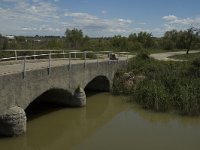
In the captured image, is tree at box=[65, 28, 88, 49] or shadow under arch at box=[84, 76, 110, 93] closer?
shadow under arch at box=[84, 76, 110, 93]

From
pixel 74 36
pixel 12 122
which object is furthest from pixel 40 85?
pixel 74 36

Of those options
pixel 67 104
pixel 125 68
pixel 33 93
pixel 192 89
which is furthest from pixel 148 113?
pixel 125 68

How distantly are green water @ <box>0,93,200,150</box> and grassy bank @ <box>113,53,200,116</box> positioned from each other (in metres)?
0.92

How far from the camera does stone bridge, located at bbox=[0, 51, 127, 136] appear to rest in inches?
604

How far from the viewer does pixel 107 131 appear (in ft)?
60.0

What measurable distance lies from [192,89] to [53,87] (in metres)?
8.92

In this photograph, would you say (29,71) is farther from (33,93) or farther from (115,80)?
(115,80)

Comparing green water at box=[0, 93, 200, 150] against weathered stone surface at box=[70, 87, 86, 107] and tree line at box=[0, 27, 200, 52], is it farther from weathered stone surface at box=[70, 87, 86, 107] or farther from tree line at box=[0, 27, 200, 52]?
tree line at box=[0, 27, 200, 52]

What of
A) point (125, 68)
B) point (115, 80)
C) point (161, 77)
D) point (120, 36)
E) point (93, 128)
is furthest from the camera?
point (120, 36)

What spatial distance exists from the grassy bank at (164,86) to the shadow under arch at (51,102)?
4914mm

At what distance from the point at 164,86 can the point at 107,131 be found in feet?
26.8

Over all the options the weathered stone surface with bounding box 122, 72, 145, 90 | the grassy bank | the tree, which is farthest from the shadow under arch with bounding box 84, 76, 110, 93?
the tree

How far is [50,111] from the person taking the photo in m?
21.8

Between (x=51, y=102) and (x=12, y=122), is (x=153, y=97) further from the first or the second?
(x=12, y=122)
